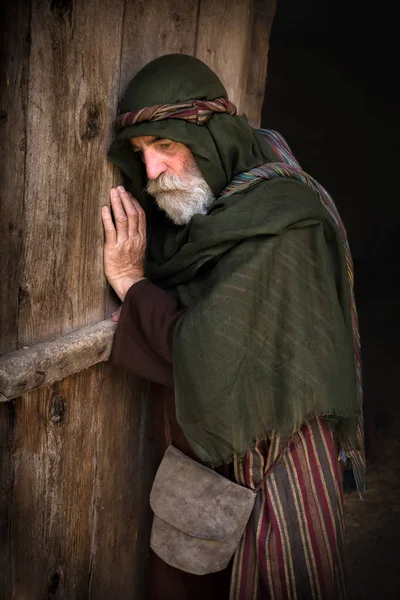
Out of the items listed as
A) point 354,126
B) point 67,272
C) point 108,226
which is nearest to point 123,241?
point 108,226

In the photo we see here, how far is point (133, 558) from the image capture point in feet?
8.02

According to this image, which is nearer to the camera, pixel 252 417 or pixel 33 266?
pixel 33 266

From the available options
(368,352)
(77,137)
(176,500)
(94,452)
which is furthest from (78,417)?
(368,352)

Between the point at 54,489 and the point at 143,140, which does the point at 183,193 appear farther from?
the point at 54,489

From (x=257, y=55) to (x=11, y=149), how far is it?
1620 millimetres

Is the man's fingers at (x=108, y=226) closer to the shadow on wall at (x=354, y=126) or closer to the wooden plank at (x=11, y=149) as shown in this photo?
the wooden plank at (x=11, y=149)

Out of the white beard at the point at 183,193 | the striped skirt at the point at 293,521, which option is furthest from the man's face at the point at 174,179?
the striped skirt at the point at 293,521

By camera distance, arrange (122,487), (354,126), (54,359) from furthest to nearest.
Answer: (354,126) < (122,487) < (54,359)

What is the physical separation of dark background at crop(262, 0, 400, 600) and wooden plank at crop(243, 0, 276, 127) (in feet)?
7.95

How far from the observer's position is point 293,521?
2.02m

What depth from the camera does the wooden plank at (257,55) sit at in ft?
8.80

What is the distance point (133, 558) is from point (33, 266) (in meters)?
1.38

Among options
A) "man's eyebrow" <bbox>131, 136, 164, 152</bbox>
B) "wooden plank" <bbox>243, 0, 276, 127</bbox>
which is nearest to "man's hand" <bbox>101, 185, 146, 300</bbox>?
"man's eyebrow" <bbox>131, 136, 164, 152</bbox>

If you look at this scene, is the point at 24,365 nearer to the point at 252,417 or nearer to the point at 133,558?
the point at 252,417
